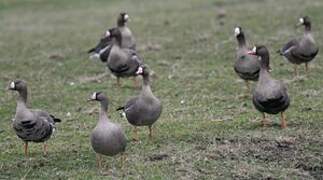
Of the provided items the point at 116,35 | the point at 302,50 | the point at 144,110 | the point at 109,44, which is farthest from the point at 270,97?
the point at 109,44

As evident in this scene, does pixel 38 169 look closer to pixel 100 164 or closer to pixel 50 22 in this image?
pixel 100 164

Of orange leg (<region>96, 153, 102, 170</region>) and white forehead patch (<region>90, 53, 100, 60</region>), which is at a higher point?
orange leg (<region>96, 153, 102, 170</region>)

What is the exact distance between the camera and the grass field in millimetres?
10742

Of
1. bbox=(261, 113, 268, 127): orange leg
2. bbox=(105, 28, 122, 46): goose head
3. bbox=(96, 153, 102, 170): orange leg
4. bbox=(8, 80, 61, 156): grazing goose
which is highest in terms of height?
bbox=(105, 28, 122, 46): goose head

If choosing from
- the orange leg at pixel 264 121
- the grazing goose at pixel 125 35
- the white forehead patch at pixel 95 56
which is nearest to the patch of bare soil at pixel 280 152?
the orange leg at pixel 264 121

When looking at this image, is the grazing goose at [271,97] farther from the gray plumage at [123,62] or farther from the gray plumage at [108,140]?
the gray plumage at [123,62]

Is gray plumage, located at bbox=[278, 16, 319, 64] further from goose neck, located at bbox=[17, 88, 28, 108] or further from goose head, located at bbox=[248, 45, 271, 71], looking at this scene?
goose neck, located at bbox=[17, 88, 28, 108]

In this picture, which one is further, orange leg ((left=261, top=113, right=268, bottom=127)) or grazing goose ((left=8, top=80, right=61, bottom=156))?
orange leg ((left=261, top=113, right=268, bottom=127))

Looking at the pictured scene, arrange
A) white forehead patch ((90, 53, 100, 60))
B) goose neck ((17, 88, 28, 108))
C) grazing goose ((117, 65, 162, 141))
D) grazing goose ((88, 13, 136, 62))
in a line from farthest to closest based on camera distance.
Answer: white forehead patch ((90, 53, 100, 60)), grazing goose ((88, 13, 136, 62)), grazing goose ((117, 65, 162, 141)), goose neck ((17, 88, 28, 108))

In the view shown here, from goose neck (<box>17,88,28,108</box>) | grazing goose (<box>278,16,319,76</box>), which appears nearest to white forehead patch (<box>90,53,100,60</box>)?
grazing goose (<box>278,16,319,76</box>)

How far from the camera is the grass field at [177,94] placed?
10.7m

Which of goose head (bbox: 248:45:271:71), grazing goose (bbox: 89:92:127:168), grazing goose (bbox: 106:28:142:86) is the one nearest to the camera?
grazing goose (bbox: 89:92:127:168)

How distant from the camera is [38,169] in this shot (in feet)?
35.9

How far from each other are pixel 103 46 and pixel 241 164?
851 centimetres
